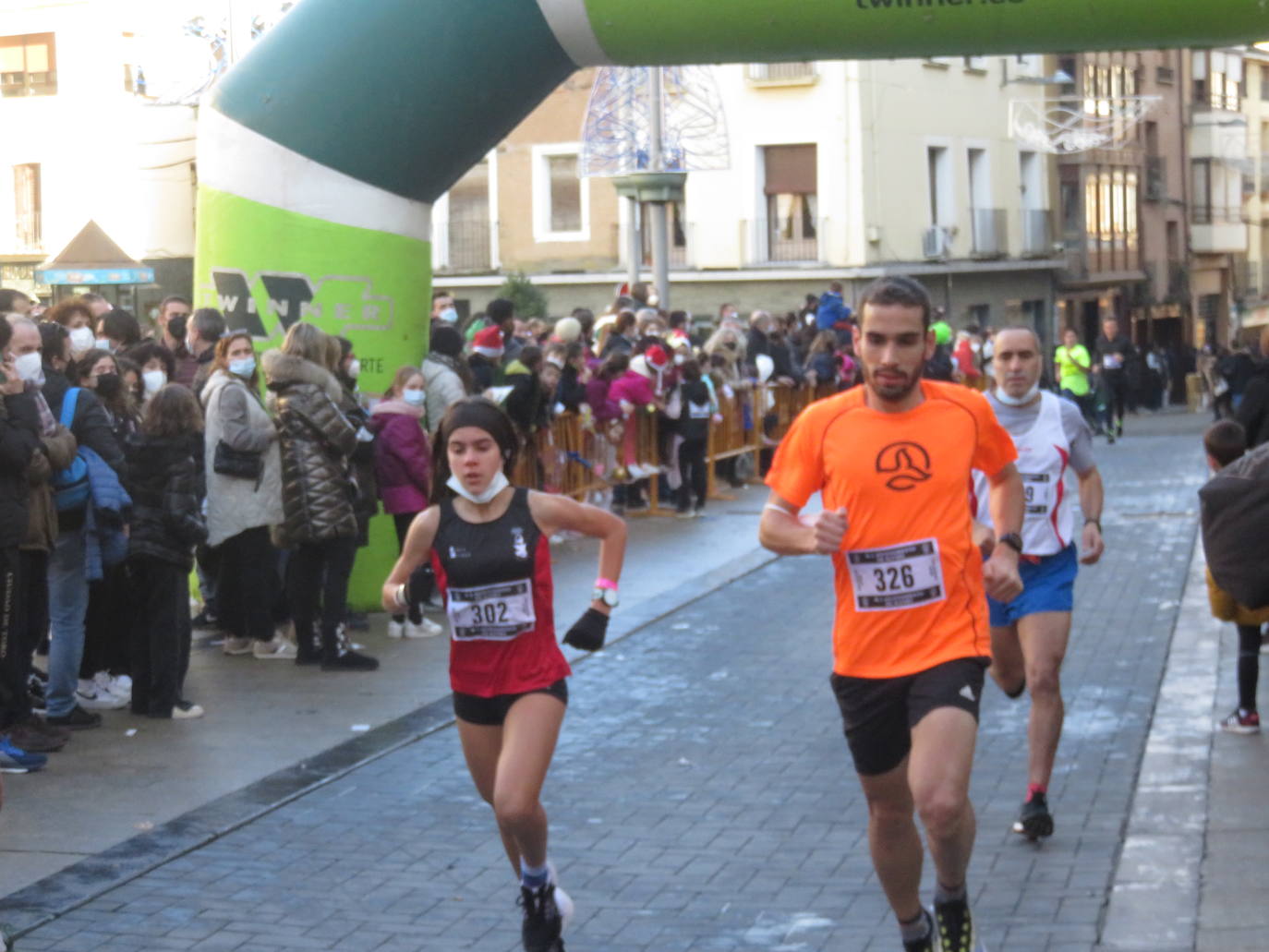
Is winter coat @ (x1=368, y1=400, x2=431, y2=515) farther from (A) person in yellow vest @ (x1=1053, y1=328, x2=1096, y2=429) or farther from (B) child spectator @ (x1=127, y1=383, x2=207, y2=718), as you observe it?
(A) person in yellow vest @ (x1=1053, y1=328, x2=1096, y2=429)

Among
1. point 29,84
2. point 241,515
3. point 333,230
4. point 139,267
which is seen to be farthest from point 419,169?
point 29,84

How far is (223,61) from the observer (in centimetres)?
2644

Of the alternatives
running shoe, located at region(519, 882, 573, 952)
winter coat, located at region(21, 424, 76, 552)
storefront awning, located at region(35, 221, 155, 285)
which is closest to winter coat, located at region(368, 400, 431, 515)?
winter coat, located at region(21, 424, 76, 552)

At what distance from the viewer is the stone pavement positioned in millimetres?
6301

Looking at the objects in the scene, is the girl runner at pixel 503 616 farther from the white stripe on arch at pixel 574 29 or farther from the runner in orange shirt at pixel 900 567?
the white stripe on arch at pixel 574 29

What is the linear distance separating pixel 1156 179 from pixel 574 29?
162ft

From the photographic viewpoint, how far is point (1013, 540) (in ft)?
19.4

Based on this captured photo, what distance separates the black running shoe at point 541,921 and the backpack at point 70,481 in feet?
12.8

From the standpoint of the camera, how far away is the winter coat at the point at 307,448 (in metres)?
10.8

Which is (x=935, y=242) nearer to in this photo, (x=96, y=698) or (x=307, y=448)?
(x=307, y=448)

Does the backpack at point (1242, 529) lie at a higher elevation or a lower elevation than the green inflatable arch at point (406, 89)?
lower

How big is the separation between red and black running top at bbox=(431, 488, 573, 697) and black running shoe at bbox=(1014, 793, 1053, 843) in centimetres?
202

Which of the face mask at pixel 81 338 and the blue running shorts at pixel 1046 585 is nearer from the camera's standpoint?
the blue running shorts at pixel 1046 585

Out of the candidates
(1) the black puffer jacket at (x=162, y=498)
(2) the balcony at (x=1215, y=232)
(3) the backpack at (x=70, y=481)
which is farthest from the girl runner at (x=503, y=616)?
(2) the balcony at (x=1215, y=232)
